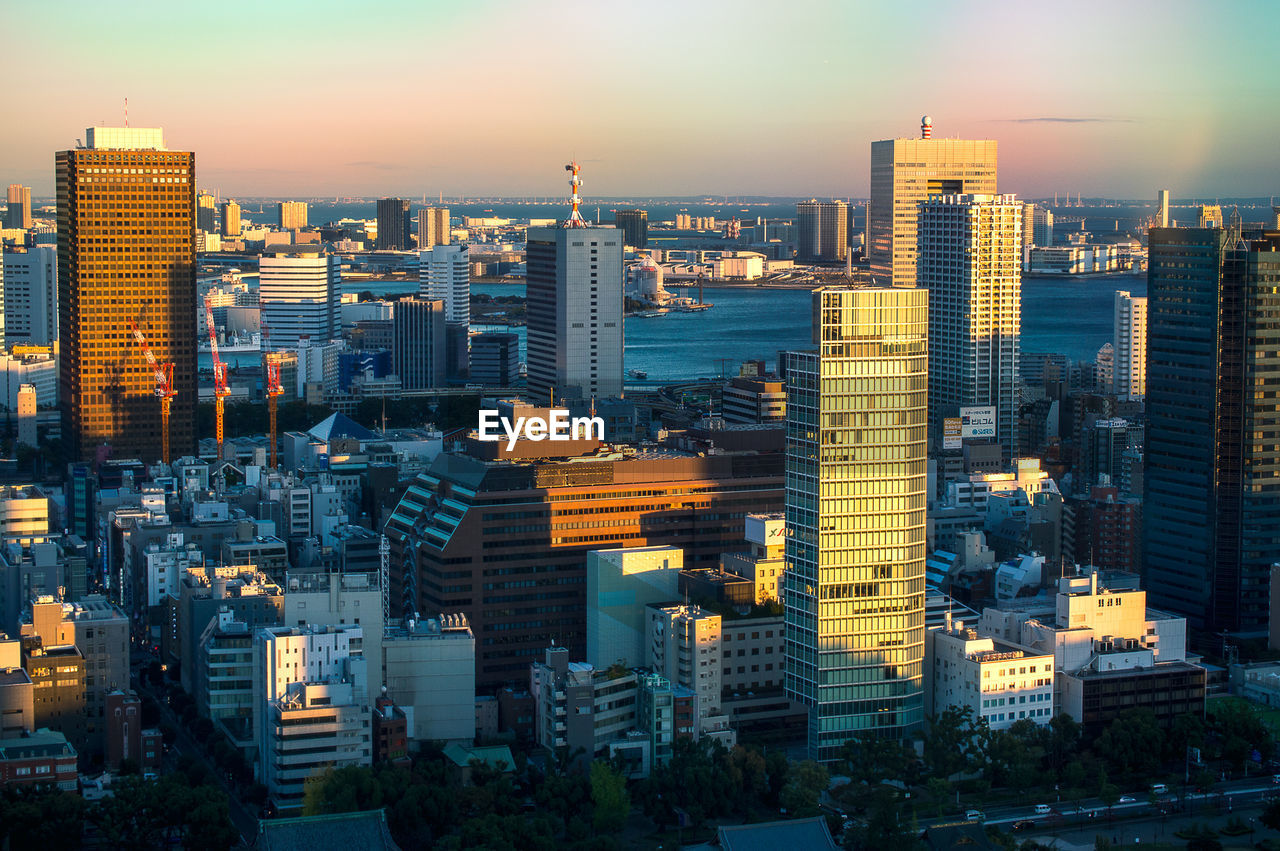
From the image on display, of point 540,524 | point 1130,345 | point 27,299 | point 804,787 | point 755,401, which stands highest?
point 27,299

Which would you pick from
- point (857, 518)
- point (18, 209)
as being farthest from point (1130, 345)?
point (18, 209)

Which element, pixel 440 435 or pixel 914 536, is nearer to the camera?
pixel 914 536

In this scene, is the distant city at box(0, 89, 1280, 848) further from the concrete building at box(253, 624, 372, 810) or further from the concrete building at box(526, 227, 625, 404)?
the concrete building at box(526, 227, 625, 404)

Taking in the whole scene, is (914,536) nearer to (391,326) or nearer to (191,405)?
(191,405)

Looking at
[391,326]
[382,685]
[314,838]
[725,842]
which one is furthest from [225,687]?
[391,326]

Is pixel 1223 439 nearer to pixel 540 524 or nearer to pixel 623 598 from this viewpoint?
pixel 623 598

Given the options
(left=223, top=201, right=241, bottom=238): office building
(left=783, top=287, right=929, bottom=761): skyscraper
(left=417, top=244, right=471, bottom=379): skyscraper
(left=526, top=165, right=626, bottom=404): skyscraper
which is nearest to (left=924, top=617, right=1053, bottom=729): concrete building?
(left=783, top=287, right=929, bottom=761): skyscraper
